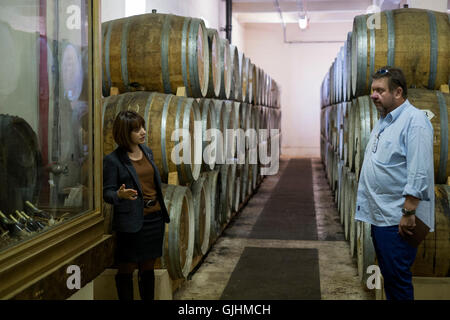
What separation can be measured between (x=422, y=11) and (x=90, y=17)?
305cm

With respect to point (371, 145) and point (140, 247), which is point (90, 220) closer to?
point (140, 247)

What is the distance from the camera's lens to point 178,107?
13.8 ft

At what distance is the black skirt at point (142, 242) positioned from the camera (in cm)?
313

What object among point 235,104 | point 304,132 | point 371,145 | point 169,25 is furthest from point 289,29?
point 371,145

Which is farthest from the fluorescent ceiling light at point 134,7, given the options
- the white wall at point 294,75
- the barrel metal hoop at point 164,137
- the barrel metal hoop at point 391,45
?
the white wall at point 294,75

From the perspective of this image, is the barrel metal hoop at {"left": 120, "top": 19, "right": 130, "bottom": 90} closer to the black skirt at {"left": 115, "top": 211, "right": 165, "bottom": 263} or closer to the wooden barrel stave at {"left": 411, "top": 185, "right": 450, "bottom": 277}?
the black skirt at {"left": 115, "top": 211, "right": 165, "bottom": 263}

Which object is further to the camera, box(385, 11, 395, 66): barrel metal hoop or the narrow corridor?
the narrow corridor

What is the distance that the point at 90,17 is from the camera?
2.30 m

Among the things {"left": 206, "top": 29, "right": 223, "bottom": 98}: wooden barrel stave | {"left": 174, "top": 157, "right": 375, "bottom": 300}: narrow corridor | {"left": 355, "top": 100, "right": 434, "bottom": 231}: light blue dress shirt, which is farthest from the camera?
{"left": 206, "top": 29, "right": 223, "bottom": 98}: wooden barrel stave

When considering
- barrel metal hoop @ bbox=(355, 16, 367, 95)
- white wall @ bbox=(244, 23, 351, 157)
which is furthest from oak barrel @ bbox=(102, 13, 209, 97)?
white wall @ bbox=(244, 23, 351, 157)

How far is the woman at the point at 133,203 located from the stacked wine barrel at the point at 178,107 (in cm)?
61

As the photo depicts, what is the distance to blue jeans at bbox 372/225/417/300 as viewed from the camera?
271 cm

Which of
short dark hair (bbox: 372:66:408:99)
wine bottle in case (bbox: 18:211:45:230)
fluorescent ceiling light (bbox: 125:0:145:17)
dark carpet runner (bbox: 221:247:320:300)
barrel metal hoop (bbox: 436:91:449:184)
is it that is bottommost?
dark carpet runner (bbox: 221:247:320:300)

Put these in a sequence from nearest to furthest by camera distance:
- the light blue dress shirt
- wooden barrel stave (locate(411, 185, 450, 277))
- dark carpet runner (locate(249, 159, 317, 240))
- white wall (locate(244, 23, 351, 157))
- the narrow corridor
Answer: the light blue dress shirt < wooden barrel stave (locate(411, 185, 450, 277)) < the narrow corridor < dark carpet runner (locate(249, 159, 317, 240)) < white wall (locate(244, 23, 351, 157))
